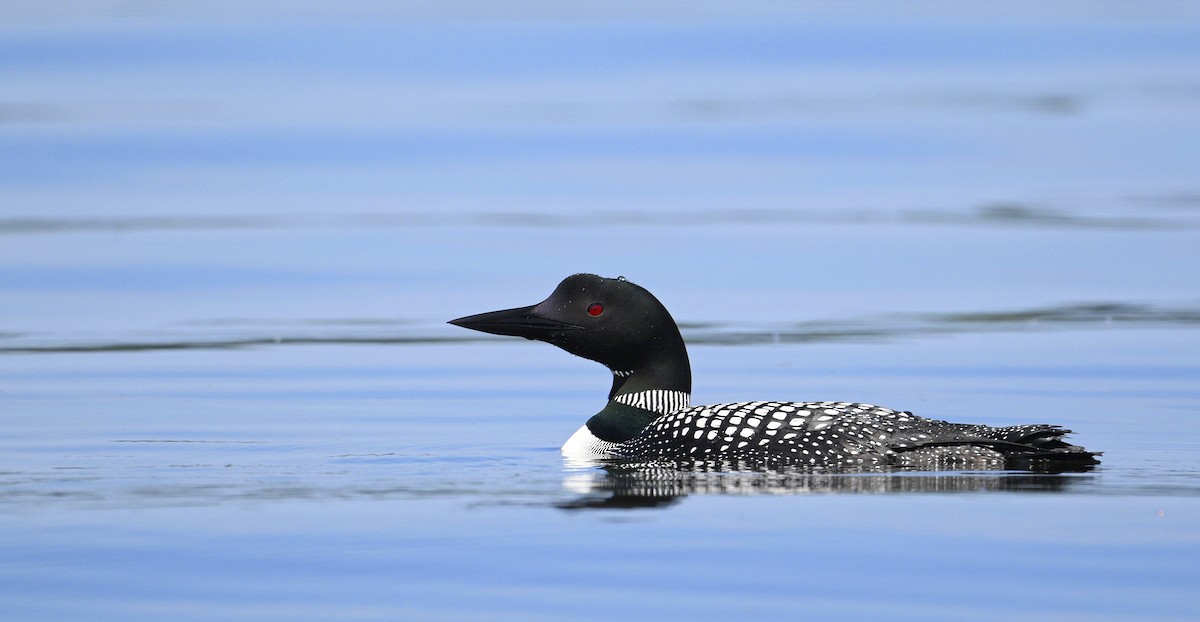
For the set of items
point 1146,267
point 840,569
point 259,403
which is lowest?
point 840,569

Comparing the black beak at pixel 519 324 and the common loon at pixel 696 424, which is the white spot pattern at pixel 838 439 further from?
the black beak at pixel 519 324

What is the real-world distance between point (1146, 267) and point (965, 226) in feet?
7.01

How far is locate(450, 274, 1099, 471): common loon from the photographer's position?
6.08 metres

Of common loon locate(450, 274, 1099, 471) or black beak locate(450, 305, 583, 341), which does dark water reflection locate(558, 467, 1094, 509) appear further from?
black beak locate(450, 305, 583, 341)

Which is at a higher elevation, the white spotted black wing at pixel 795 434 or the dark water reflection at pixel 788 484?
the white spotted black wing at pixel 795 434

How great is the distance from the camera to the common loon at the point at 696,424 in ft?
19.9

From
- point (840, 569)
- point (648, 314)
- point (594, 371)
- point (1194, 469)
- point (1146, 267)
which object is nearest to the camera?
point (840, 569)

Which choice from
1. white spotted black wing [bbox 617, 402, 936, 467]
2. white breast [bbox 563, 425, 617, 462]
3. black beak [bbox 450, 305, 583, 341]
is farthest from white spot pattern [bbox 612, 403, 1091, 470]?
black beak [bbox 450, 305, 583, 341]

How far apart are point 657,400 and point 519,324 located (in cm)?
51

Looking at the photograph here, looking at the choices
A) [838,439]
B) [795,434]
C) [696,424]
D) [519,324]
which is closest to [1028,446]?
[838,439]

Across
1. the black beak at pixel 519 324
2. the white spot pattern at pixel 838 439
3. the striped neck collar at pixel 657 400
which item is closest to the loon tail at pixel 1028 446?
the white spot pattern at pixel 838 439

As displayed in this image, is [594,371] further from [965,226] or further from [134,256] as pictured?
[965,226]

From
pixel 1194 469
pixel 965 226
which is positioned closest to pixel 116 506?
pixel 1194 469

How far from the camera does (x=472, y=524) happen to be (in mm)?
5281
